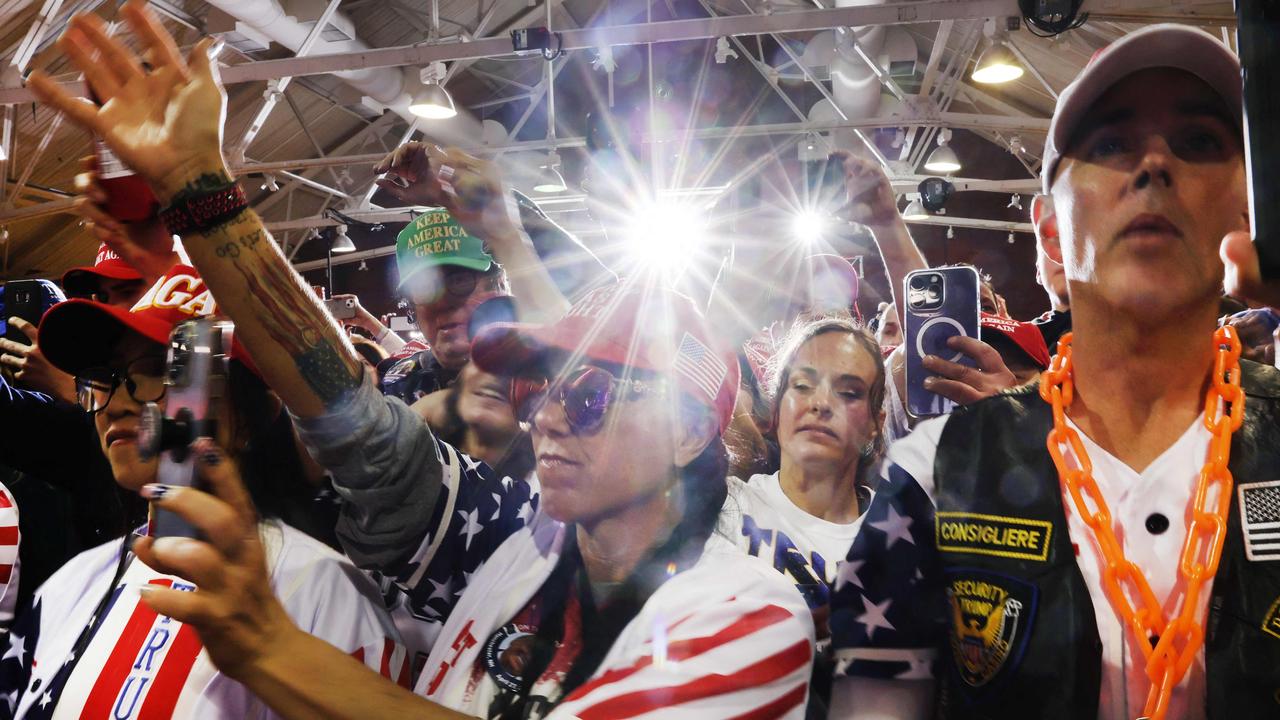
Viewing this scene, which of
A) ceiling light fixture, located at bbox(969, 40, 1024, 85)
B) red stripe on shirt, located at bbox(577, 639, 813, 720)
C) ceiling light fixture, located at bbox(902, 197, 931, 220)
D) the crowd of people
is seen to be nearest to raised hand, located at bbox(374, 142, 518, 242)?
the crowd of people

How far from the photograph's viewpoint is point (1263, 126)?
55 centimetres

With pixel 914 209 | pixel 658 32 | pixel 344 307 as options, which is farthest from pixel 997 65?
pixel 914 209

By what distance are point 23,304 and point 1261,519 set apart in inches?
107

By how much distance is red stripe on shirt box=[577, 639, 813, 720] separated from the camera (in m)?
1.03

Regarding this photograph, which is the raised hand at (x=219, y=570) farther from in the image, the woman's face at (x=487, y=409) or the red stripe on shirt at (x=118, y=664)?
the woman's face at (x=487, y=409)

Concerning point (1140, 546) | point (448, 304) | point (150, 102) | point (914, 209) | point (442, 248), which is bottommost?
point (1140, 546)

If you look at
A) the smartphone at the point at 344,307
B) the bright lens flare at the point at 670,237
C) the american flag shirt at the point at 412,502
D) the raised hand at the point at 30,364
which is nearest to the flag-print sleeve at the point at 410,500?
the american flag shirt at the point at 412,502

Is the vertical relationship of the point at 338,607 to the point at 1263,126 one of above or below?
below

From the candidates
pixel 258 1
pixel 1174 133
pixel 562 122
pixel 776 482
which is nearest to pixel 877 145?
pixel 562 122

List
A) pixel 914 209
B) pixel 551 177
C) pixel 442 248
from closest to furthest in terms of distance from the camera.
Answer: pixel 442 248, pixel 551 177, pixel 914 209

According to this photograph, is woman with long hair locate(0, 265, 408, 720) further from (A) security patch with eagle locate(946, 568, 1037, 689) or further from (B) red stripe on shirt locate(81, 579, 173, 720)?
(A) security patch with eagle locate(946, 568, 1037, 689)

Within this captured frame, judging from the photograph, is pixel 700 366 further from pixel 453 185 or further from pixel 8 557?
pixel 8 557

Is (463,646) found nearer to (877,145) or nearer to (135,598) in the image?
(135,598)

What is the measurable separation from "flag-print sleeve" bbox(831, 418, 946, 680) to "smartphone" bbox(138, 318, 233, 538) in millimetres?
749
